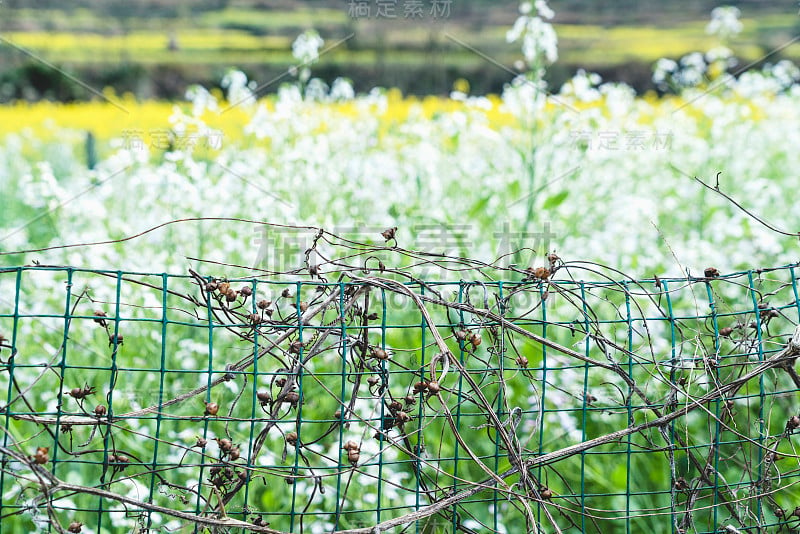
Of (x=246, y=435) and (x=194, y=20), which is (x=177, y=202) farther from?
(x=194, y=20)

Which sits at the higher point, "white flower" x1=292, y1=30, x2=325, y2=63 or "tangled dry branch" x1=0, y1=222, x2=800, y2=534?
"white flower" x1=292, y1=30, x2=325, y2=63

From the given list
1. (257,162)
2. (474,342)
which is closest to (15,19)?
(257,162)

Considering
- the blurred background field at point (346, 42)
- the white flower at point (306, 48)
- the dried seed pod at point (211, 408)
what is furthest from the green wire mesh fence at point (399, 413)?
the blurred background field at point (346, 42)

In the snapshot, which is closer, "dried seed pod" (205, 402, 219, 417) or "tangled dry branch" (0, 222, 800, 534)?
"dried seed pod" (205, 402, 219, 417)

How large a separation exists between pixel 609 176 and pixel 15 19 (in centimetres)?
658

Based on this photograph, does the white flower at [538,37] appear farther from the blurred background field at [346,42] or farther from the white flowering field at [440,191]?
the blurred background field at [346,42]

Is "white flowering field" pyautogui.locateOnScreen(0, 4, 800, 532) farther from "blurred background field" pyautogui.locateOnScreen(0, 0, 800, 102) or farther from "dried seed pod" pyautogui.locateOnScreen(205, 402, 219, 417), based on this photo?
"blurred background field" pyautogui.locateOnScreen(0, 0, 800, 102)

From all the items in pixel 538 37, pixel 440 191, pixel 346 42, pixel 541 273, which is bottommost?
pixel 541 273

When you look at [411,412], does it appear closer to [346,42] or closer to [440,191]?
[440,191]

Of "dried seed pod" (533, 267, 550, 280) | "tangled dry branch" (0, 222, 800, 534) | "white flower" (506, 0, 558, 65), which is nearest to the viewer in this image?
"dried seed pod" (533, 267, 550, 280)

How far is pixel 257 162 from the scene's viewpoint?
3.15 metres

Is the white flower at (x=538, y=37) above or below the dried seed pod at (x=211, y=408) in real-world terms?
above

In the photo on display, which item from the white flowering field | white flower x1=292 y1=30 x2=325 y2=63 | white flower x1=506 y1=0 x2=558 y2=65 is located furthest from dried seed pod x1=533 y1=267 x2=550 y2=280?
white flower x1=292 y1=30 x2=325 y2=63

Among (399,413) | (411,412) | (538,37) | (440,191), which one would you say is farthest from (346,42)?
(399,413)
